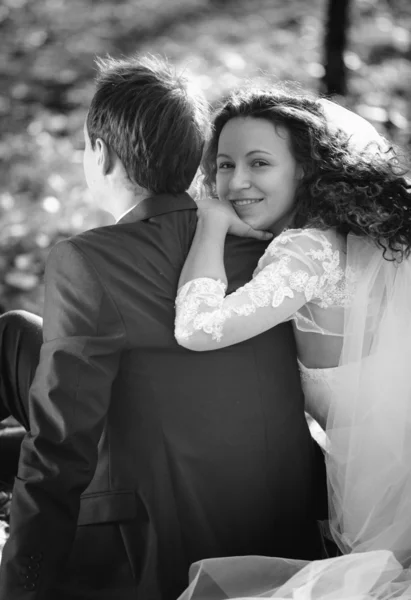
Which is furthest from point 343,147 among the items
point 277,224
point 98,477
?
point 98,477

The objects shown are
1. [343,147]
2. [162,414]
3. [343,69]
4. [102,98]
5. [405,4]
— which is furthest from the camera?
[405,4]

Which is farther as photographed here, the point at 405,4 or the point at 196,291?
the point at 405,4

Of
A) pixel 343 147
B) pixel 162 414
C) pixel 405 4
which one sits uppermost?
pixel 405 4

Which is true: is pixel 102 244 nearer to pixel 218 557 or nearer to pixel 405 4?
pixel 218 557

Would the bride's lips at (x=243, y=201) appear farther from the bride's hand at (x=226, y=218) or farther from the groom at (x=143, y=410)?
the groom at (x=143, y=410)

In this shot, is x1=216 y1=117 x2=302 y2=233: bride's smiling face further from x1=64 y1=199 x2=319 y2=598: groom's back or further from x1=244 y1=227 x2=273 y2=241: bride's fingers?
x1=64 y1=199 x2=319 y2=598: groom's back

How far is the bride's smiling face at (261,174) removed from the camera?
7.69ft

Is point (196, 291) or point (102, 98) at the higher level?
point (102, 98)

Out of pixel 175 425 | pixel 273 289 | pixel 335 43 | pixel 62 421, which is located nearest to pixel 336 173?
pixel 273 289

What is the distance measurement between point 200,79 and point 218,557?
4755mm

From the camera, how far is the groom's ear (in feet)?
6.97

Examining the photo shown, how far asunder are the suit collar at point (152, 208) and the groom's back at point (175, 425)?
0.05ft

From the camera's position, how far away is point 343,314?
86.7 inches

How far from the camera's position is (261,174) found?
2.34 metres
